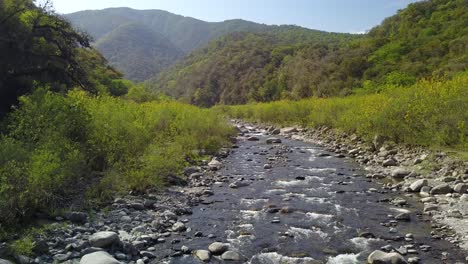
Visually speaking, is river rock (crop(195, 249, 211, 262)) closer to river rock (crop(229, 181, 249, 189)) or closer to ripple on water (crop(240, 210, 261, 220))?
ripple on water (crop(240, 210, 261, 220))

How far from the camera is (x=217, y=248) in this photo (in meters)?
9.71

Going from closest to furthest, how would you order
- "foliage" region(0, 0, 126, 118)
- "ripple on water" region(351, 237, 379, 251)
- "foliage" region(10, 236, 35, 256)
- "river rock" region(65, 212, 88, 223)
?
"foliage" region(10, 236, 35, 256) < "ripple on water" region(351, 237, 379, 251) < "river rock" region(65, 212, 88, 223) < "foliage" region(0, 0, 126, 118)

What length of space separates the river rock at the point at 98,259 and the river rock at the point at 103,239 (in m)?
0.73

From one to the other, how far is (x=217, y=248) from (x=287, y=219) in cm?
337

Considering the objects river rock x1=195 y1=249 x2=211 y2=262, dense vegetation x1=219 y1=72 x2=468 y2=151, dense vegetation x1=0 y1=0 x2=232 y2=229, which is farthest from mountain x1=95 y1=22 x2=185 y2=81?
river rock x1=195 y1=249 x2=211 y2=262

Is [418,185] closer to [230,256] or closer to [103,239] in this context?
[230,256]

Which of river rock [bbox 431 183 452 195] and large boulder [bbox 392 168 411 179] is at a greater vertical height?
river rock [bbox 431 183 452 195]

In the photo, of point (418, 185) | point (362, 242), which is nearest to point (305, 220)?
point (362, 242)

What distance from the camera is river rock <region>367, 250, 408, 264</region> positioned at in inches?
339

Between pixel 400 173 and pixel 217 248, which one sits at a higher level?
pixel 400 173

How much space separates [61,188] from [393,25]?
78178 millimetres

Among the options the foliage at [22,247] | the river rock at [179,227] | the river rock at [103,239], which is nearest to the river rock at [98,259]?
the river rock at [103,239]

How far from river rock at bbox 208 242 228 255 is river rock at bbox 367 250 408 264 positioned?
3564 millimetres

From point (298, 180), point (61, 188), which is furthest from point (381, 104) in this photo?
point (61, 188)
